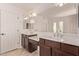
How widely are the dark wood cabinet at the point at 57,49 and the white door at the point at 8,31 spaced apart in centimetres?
83

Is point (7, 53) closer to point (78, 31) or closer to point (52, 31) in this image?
point (52, 31)

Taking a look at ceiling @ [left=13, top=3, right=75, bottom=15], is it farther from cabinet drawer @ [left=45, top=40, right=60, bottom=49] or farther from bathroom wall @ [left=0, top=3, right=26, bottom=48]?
cabinet drawer @ [left=45, top=40, right=60, bottom=49]

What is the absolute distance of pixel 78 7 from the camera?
6.63 feet

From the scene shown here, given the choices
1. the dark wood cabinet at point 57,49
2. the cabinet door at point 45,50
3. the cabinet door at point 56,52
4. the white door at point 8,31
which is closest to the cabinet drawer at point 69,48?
the dark wood cabinet at point 57,49

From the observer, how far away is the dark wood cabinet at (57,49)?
159cm

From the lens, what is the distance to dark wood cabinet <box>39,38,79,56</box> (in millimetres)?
1593

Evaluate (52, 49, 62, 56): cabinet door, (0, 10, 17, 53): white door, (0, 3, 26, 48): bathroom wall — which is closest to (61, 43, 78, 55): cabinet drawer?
(52, 49, 62, 56): cabinet door

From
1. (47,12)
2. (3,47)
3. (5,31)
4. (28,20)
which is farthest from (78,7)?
(3,47)

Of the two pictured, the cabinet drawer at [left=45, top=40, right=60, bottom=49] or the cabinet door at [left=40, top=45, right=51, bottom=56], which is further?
the cabinet door at [left=40, top=45, right=51, bottom=56]

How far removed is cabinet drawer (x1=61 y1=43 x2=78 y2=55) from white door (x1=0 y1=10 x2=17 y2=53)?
4.61 feet

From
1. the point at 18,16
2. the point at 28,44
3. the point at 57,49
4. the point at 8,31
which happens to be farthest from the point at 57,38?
the point at 8,31

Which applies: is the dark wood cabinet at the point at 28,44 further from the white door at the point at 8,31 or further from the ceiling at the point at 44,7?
the ceiling at the point at 44,7

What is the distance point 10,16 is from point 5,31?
502 mm

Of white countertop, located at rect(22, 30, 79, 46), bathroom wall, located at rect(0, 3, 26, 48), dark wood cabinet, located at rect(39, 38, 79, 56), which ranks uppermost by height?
bathroom wall, located at rect(0, 3, 26, 48)
